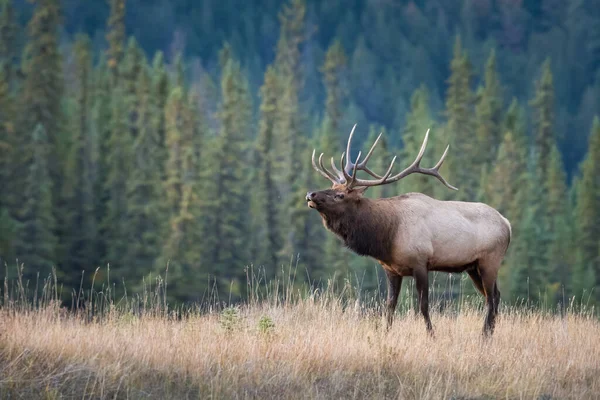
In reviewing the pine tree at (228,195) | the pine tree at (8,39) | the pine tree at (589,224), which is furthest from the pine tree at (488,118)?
the pine tree at (8,39)

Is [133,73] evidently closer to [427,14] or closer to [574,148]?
[574,148]

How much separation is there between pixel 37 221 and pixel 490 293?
1362 inches

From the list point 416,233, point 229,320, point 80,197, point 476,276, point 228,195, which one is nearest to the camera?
point 229,320

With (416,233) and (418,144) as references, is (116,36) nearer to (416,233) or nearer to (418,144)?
(418,144)

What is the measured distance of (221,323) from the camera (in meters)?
10.1

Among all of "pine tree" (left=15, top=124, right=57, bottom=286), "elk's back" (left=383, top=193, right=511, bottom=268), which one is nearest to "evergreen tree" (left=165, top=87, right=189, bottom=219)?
"pine tree" (left=15, top=124, right=57, bottom=286)

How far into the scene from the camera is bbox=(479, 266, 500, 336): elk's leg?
11117 millimetres

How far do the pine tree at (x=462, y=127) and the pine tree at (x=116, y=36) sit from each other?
2356 cm

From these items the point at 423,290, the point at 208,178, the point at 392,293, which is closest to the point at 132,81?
the point at 208,178

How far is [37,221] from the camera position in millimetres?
43188

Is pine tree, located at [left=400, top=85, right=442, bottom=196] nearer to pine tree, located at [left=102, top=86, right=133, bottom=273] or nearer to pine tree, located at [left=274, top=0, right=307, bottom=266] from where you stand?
pine tree, located at [left=274, top=0, right=307, bottom=266]

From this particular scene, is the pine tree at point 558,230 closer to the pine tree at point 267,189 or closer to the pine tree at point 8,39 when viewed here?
the pine tree at point 267,189

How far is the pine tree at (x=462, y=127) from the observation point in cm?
5825

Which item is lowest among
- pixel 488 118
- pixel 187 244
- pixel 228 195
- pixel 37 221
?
pixel 187 244
